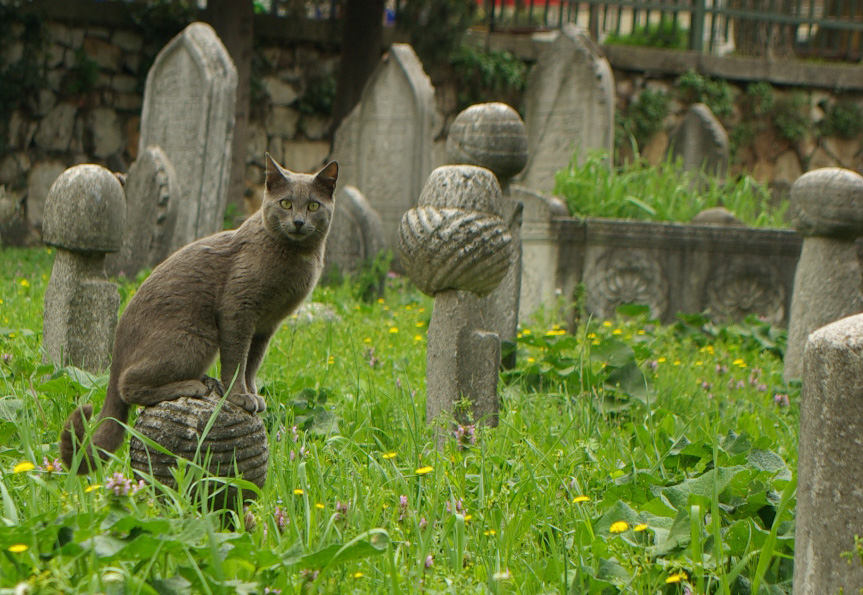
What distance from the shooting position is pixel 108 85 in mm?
10570

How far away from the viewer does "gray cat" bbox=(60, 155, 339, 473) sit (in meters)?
2.66

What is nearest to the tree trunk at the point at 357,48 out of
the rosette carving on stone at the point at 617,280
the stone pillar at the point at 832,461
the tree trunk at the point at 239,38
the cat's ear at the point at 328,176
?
the tree trunk at the point at 239,38

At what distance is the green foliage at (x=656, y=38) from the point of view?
511 inches

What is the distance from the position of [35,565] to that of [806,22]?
1429 cm

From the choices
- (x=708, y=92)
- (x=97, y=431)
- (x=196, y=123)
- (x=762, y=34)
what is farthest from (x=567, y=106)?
(x=97, y=431)

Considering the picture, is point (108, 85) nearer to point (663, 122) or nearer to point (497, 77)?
point (497, 77)

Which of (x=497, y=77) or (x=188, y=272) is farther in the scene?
(x=497, y=77)

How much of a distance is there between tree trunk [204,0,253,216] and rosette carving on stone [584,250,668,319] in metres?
4.68

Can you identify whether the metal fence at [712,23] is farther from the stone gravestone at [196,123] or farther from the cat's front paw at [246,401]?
the cat's front paw at [246,401]

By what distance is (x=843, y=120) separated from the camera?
13.2 meters

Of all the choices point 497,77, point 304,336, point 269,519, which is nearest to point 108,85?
point 497,77

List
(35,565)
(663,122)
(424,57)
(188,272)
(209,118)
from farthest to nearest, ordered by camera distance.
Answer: (663,122), (424,57), (209,118), (188,272), (35,565)

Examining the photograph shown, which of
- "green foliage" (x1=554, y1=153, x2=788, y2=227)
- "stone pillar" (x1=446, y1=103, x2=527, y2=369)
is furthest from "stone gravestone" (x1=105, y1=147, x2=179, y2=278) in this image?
"stone pillar" (x1=446, y1=103, x2=527, y2=369)

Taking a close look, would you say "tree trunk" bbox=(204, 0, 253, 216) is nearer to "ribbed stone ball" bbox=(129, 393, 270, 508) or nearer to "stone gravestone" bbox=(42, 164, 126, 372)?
"stone gravestone" bbox=(42, 164, 126, 372)
